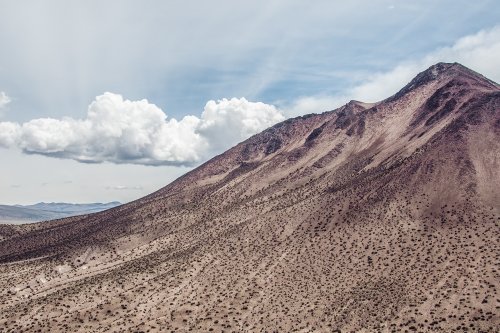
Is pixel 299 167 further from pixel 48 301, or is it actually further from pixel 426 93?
pixel 48 301

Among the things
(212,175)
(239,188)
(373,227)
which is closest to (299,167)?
(239,188)

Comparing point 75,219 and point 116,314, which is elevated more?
point 75,219

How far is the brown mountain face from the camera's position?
53.9m

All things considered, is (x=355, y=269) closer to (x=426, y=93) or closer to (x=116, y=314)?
(x=116, y=314)

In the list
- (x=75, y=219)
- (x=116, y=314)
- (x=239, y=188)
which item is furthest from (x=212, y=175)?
(x=116, y=314)

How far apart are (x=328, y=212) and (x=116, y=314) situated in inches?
1663

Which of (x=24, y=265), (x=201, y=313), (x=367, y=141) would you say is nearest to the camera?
(x=201, y=313)

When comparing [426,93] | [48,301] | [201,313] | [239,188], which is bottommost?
[201,313]

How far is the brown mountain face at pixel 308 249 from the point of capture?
53906 millimetres

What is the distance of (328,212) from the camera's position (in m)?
83.7

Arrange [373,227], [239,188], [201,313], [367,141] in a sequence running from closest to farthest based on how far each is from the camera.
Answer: [201,313], [373,227], [239,188], [367,141]

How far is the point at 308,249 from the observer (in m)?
73.1

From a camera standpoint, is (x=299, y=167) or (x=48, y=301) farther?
(x=299, y=167)

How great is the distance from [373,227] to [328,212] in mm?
11543
